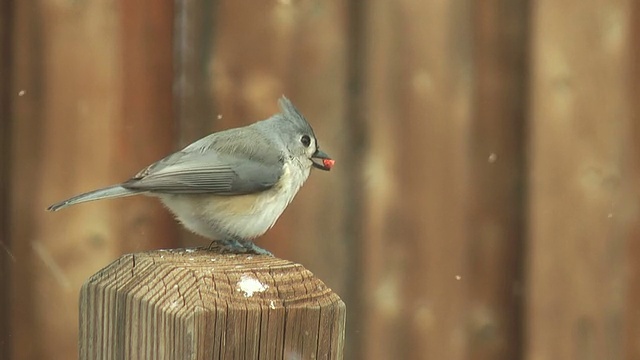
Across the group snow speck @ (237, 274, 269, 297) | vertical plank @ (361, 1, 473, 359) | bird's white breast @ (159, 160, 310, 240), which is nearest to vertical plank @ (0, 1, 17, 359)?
bird's white breast @ (159, 160, 310, 240)

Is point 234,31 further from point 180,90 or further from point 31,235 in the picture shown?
point 31,235

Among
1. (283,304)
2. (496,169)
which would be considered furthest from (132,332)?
(496,169)

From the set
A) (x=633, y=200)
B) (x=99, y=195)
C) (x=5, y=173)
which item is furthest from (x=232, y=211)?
(x=633, y=200)

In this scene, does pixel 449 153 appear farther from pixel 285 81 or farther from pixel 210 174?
pixel 210 174

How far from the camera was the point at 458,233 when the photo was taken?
2.34 m

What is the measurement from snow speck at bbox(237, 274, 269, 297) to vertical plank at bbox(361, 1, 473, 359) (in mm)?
1081

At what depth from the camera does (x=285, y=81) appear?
7.54ft

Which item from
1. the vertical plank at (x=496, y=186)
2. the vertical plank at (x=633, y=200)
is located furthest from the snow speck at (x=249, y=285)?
the vertical plank at (x=633, y=200)

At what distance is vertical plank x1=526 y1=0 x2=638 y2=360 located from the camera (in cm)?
233

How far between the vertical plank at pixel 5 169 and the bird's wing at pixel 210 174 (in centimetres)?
33

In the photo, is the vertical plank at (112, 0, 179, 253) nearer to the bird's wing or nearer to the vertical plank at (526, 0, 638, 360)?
the bird's wing

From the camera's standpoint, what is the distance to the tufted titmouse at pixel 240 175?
2.14 m

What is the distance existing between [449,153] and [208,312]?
1328mm

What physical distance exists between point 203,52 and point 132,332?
116cm
